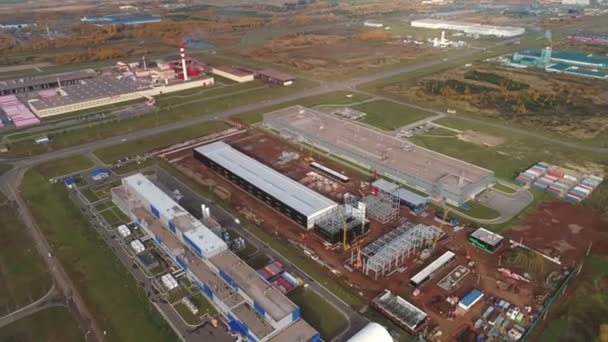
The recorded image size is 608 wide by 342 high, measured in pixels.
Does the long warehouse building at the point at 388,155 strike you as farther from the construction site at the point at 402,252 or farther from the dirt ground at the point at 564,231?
the dirt ground at the point at 564,231

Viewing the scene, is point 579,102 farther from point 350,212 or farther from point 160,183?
point 160,183

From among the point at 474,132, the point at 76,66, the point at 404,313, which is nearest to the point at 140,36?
the point at 76,66

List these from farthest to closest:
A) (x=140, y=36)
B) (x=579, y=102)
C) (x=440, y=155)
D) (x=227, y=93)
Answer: (x=140, y=36) → (x=227, y=93) → (x=579, y=102) → (x=440, y=155)

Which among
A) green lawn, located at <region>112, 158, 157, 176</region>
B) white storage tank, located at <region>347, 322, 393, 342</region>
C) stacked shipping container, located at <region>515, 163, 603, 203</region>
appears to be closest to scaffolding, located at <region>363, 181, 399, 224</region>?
stacked shipping container, located at <region>515, 163, 603, 203</region>

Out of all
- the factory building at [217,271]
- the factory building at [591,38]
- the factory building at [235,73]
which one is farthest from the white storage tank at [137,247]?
the factory building at [591,38]

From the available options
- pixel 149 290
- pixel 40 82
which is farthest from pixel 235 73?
pixel 149 290

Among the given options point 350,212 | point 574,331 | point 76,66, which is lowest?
point 574,331

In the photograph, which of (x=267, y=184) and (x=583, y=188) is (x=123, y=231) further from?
(x=583, y=188)
